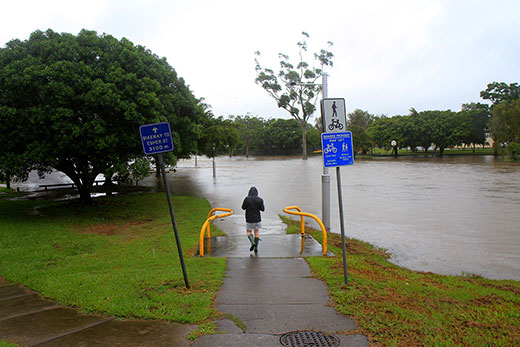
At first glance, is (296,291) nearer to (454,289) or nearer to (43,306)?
(454,289)

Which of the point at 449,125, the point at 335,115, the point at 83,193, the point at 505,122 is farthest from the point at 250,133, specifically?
the point at 335,115

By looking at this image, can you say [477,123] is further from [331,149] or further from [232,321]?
[232,321]

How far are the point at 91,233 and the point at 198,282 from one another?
666 centimetres

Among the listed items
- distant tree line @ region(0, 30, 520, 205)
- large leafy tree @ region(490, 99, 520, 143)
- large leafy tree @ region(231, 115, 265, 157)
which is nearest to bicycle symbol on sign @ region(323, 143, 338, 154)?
distant tree line @ region(0, 30, 520, 205)

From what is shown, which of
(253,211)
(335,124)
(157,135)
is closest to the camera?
(157,135)

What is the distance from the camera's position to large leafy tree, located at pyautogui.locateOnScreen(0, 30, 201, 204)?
1210 centimetres

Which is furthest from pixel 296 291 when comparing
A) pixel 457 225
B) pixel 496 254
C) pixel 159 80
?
pixel 159 80

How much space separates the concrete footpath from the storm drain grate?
0.01 metres

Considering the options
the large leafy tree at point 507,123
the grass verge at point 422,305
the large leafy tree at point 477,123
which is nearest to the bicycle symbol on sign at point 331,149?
the grass verge at point 422,305

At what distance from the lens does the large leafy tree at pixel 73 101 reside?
12.1 metres

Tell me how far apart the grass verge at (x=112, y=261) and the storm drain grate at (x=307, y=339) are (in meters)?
1.06

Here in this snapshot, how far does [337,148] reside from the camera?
571 cm

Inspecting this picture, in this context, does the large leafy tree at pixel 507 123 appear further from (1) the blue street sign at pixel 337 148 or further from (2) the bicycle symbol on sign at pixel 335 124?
(1) the blue street sign at pixel 337 148

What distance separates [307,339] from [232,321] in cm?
92
